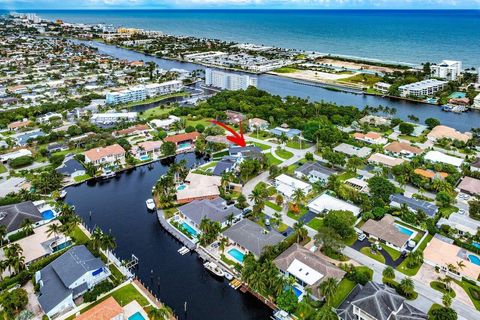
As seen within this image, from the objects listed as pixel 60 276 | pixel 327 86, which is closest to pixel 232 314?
pixel 60 276

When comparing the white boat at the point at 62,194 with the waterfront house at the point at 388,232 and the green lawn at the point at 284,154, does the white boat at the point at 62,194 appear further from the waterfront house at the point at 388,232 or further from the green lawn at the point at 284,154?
the waterfront house at the point at 388,232

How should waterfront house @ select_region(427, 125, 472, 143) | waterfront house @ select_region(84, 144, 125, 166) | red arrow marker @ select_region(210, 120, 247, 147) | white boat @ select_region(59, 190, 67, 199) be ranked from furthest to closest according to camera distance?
1. red arrow marker @ select_region(210, 120, 247, 147)
2. waterfront house @ select_region(427, 125, 472, 143)
3. waterfront house @ select_region(84, 144, 125, 166)
4. white boat @ select_region(59, 190, 67, 199)

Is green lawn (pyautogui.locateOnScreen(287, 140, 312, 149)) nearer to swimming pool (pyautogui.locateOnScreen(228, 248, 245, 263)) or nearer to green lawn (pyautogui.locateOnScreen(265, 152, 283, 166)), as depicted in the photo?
green lawn (pyautogui.locateOnScreen(265, 152, 283, 166))

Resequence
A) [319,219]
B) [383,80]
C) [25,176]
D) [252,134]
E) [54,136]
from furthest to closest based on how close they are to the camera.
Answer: [383,80], [252,134], [54,136], [25,176], [319,219]

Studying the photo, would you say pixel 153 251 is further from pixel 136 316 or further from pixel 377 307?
pixel 377 307

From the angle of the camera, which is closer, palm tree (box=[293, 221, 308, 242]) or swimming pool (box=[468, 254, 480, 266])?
swimming pool (box=[468, 254, 480, 266])

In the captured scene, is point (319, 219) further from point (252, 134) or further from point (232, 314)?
point (252, 134)

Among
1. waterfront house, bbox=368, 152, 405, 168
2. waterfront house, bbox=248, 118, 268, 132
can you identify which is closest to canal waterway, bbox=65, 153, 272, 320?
waterfront house, bbox=248, 118, 268, 132
